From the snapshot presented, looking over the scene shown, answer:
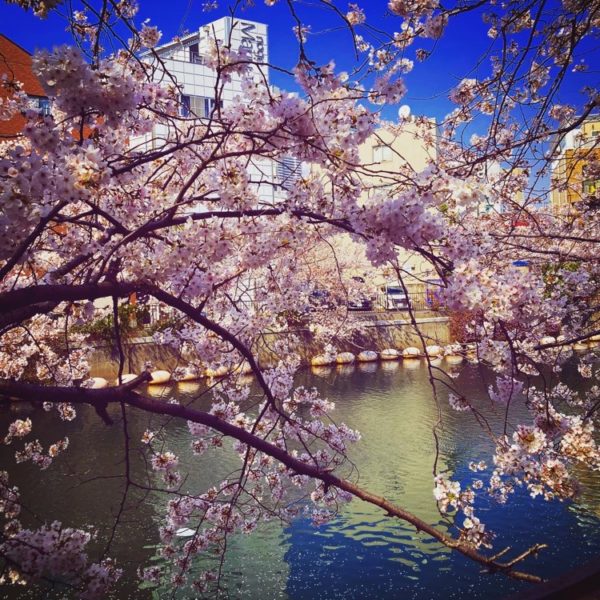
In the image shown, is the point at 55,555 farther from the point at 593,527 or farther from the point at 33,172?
the point at 593,527

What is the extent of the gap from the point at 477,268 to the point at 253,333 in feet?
7.73

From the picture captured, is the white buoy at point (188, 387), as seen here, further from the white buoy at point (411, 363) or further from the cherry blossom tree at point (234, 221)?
the cherry blossom tree at point (234, 221)

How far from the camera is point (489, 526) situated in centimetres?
554

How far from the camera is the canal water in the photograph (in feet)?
15.2

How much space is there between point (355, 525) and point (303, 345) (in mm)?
10713

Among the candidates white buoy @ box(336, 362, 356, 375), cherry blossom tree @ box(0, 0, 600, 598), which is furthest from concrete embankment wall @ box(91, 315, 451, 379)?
cherry blossom tree @ box(0, 0, 600, 598)

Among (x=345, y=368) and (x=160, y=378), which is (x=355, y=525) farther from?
(x=345, y=368)

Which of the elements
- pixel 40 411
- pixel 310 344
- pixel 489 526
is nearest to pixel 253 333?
pixel 489 526

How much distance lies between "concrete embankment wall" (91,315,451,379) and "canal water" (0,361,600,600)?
237 cm

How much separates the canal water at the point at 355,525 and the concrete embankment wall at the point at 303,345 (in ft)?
7.77

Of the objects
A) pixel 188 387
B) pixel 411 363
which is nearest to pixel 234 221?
pixel 188 387

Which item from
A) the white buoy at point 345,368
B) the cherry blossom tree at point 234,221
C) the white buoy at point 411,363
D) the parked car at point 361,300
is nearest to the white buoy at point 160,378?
the white buoy at point 345,368

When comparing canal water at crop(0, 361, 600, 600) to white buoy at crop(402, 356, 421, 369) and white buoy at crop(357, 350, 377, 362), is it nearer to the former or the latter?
white buoy at crop(402, 356, 421, 369)

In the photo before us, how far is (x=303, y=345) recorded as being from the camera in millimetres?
16344
